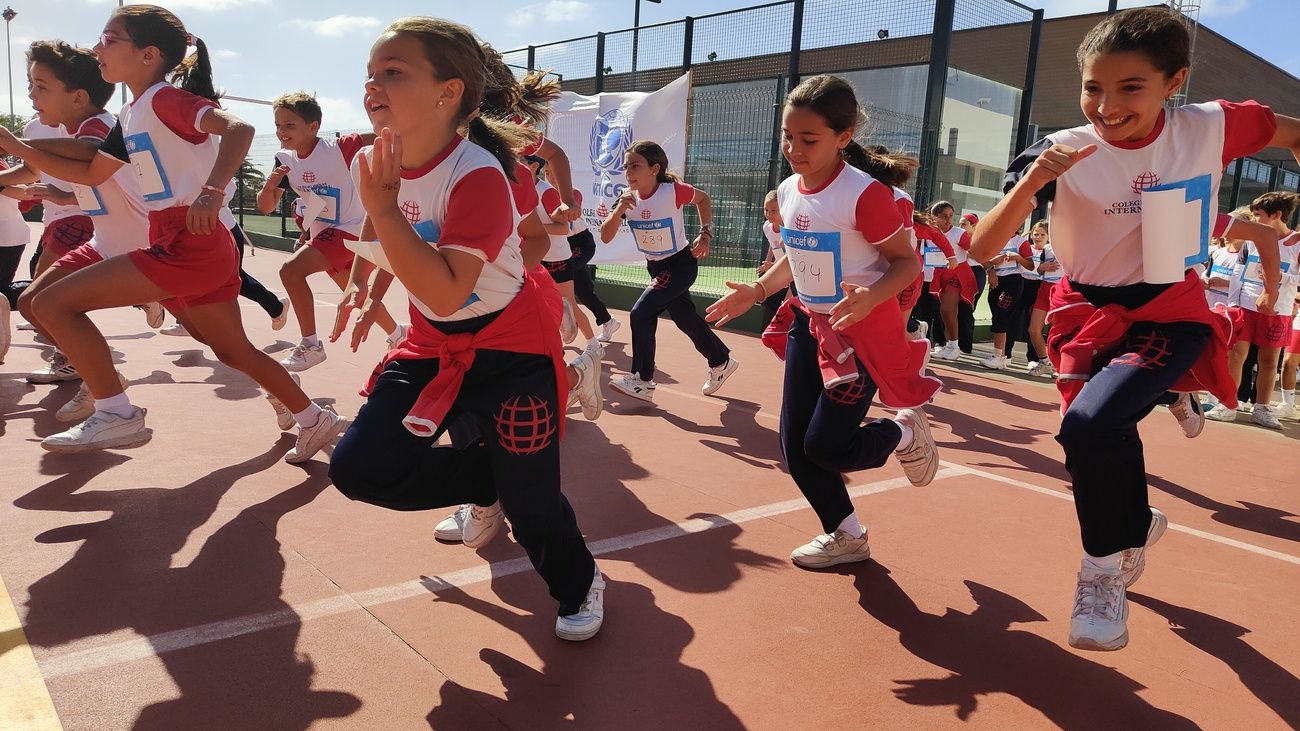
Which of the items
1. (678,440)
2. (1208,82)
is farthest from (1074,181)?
(1208,82)

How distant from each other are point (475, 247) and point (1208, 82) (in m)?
32.3

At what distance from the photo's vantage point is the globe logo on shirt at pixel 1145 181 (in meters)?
2.90

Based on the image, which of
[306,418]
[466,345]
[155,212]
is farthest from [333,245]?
[466,345]

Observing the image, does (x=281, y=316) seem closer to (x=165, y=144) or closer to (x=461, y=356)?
(x=165, y=144)

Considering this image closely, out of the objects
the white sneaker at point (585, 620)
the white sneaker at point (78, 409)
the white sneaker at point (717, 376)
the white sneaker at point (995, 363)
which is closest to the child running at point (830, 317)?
the white sneaker at point (585, 620)

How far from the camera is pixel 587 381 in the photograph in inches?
150

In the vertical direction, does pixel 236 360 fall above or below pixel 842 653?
above

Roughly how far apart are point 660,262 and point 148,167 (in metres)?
3.91

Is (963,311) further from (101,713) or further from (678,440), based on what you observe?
(101,713)

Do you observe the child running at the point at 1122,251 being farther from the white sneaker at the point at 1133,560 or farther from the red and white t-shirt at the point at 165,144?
the red and white t-shirt at the point at 165,144

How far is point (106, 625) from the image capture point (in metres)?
2.79

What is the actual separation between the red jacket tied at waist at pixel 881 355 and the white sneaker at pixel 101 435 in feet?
10.6

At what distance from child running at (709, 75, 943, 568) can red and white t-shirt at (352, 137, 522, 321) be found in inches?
44.0

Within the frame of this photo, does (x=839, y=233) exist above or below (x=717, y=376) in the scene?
above
